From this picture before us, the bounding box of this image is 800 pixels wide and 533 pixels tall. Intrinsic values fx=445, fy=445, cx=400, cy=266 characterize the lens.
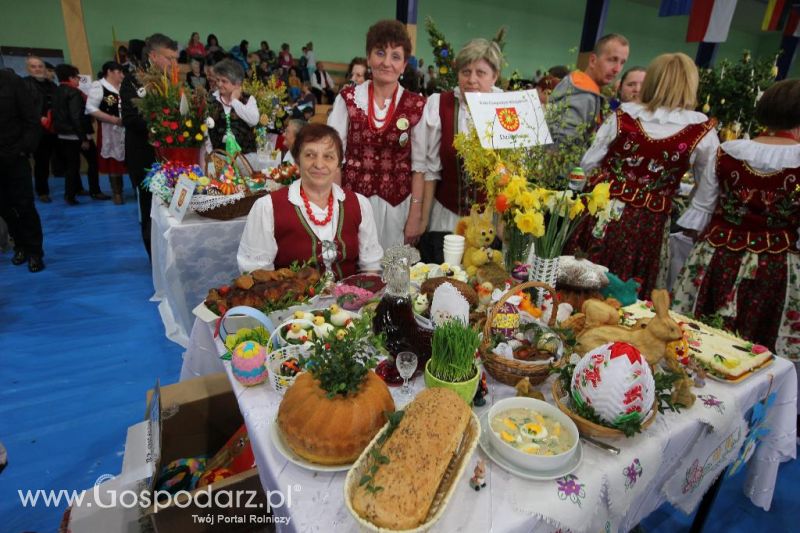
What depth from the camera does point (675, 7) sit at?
8.76 m

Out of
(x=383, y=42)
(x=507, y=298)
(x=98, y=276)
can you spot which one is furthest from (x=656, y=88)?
(x=98, y=276)

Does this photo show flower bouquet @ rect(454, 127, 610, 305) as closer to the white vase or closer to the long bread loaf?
the white vase

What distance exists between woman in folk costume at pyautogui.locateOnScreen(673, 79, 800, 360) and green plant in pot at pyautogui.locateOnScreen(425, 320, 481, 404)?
6.58 feet

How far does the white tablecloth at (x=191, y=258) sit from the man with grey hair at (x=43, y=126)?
→ 14.6 feet

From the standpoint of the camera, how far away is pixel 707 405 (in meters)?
1.36

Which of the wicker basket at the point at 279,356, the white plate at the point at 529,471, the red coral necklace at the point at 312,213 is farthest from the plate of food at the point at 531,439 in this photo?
the red coral necklace at the point at 312,213

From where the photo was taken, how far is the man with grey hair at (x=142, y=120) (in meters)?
3.49

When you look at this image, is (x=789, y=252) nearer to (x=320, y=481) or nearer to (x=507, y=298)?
(x=507, y=298)

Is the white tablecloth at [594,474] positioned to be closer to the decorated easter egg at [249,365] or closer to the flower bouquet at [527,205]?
the decorated easter egg at [249,365]

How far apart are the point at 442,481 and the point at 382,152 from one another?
7.60 ft

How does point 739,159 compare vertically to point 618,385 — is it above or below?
above

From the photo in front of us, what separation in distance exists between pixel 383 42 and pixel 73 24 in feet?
29.5

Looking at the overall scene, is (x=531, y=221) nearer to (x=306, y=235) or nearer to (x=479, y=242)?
→ (x=479, y=242)

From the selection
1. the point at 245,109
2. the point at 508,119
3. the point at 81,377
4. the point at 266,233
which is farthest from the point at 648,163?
the point at 81,377
